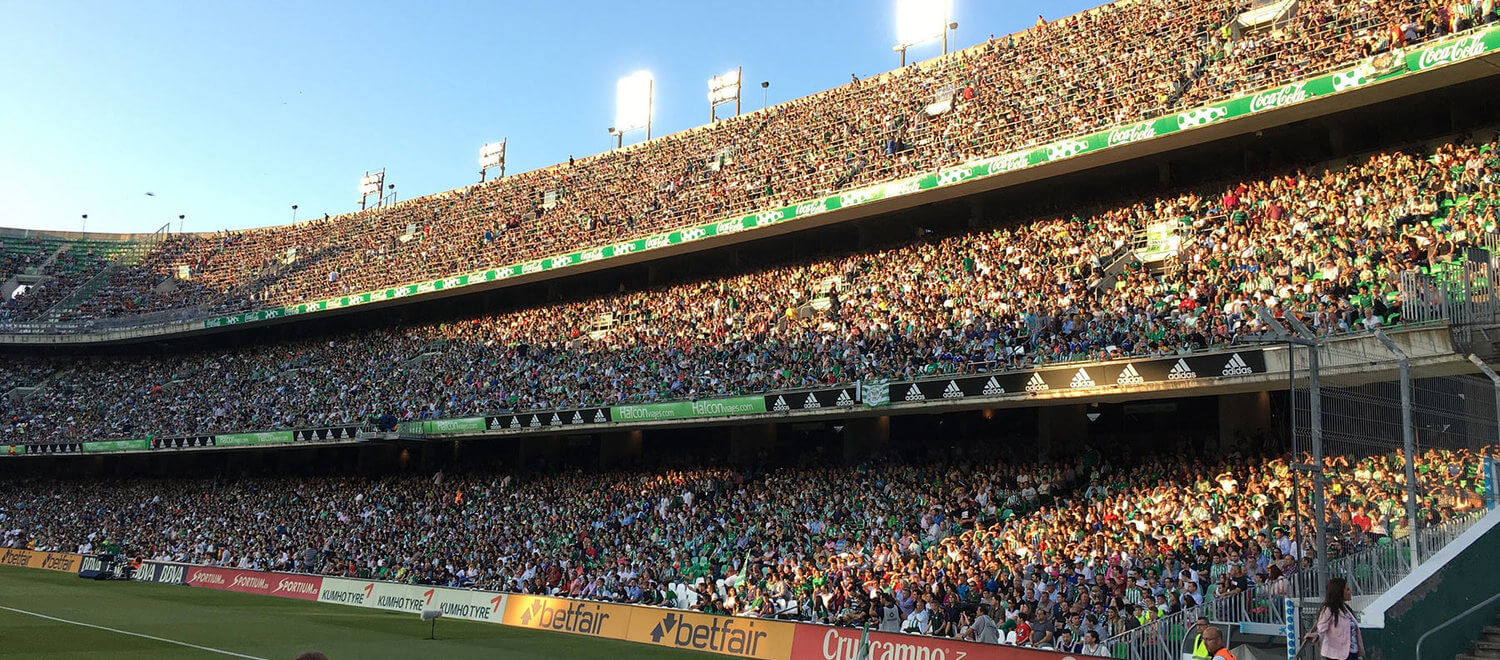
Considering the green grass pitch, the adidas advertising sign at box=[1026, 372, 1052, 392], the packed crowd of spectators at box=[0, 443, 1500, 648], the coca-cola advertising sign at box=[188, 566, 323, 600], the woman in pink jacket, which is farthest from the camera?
the coca-cola advertising sign at box=[188, 566, 323, 600]

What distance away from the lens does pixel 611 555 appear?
2848cm

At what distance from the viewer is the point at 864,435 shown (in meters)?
28.7

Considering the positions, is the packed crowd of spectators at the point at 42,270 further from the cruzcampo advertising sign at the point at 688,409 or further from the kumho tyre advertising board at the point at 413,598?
the cruzcampo advertising sign at the point at 688,409

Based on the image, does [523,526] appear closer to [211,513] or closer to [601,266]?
[601,266]

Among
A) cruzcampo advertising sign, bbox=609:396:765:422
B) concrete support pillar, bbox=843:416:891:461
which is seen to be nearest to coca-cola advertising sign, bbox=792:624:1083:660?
cruzcampo advertising sign, bbox=609:396:765:422

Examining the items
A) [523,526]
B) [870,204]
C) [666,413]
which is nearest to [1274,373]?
[870,204]

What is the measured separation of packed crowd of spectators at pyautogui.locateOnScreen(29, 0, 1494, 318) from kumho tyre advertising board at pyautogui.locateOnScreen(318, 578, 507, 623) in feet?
41.9

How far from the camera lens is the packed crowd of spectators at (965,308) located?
773 inches

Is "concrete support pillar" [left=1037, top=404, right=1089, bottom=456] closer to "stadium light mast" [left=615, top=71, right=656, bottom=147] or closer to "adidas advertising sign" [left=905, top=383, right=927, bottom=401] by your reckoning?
"adidas advertising sign" [left=905, top=383, right=927, bottom=401]

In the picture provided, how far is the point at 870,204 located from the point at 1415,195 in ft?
41.2

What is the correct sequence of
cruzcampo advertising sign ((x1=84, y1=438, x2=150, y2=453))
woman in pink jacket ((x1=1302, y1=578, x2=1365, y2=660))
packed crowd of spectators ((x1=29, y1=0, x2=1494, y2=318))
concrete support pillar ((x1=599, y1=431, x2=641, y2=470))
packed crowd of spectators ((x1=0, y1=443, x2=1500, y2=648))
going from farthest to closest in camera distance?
cruzcampo advertising sign ((x1=84, y1=438, x2=150, y2=453)) < concrete support pillar ((x1=599, y1=431, x2=641, y2=470)) < packed crowd of spectators ((x1=29, y1=0, x2=1494, y2=318)) < packed crowd of spectators ((x1=0, y1=443, x2=1500, y2=648)) < woman in pink jacket ((x1=1302, y1=578, x2=1365, y2=660))

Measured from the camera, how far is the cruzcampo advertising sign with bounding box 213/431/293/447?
4062 cm

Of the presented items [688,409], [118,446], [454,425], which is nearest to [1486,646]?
[688,409]

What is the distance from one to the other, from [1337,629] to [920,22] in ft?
101
